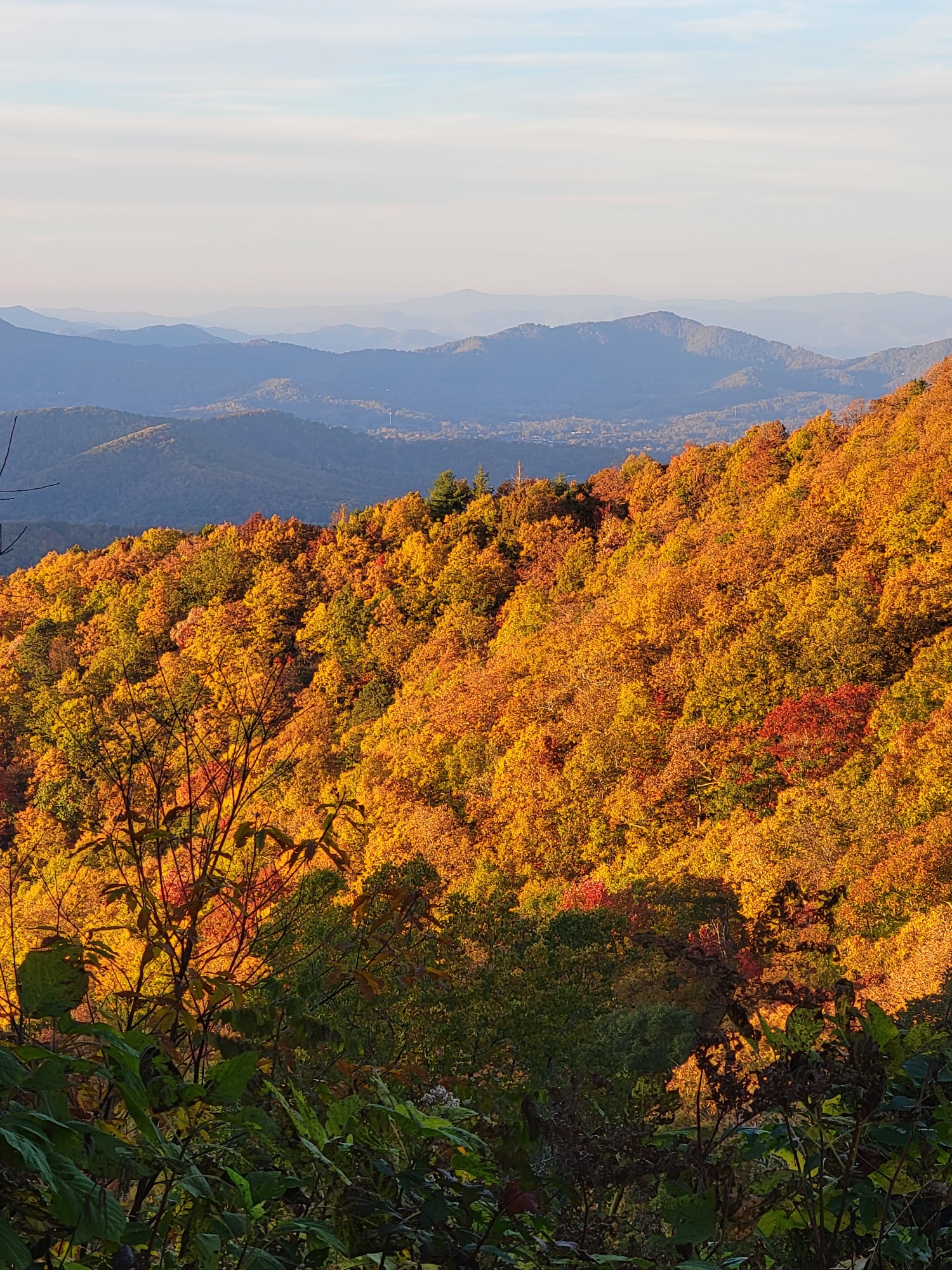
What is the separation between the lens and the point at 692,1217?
233 centimetres

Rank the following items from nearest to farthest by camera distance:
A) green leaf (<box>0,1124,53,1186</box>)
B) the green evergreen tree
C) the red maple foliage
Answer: green leaf (<box>0,1124,53,1186</box>) < the red maple foliage < the green evergreen tree

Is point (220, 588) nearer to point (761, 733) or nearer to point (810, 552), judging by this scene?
point (810, 552)

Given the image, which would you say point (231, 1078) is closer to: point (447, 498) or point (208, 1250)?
point (208, 1250)

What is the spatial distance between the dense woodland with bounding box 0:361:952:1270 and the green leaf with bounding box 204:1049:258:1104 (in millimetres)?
11

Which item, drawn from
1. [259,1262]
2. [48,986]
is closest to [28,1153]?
[48,986]

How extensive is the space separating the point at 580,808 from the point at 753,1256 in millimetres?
32846

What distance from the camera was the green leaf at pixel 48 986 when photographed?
1.97 m

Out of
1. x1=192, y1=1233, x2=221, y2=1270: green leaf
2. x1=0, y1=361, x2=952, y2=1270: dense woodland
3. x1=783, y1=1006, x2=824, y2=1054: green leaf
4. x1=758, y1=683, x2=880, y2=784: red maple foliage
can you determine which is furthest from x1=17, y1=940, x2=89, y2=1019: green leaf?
x1=758, y1=683, x2=880, y2=784: red maple foliage

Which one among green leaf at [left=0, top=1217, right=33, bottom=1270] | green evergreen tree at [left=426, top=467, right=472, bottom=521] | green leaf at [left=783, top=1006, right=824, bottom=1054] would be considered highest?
green evergreen tree at [left=426, top=467, right=472, bottom=521]

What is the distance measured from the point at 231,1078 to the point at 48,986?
1.14 ft

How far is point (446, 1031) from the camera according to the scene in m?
15.7

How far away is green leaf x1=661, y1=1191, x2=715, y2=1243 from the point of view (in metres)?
2.28

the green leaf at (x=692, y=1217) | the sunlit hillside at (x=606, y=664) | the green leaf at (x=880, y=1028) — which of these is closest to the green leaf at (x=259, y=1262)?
the green leaf at (x=692, y=1217)

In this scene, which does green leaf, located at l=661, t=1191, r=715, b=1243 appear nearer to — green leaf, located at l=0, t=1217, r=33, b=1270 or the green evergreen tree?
green leaf, located at l=0, t=1217, r=33, b=1270
